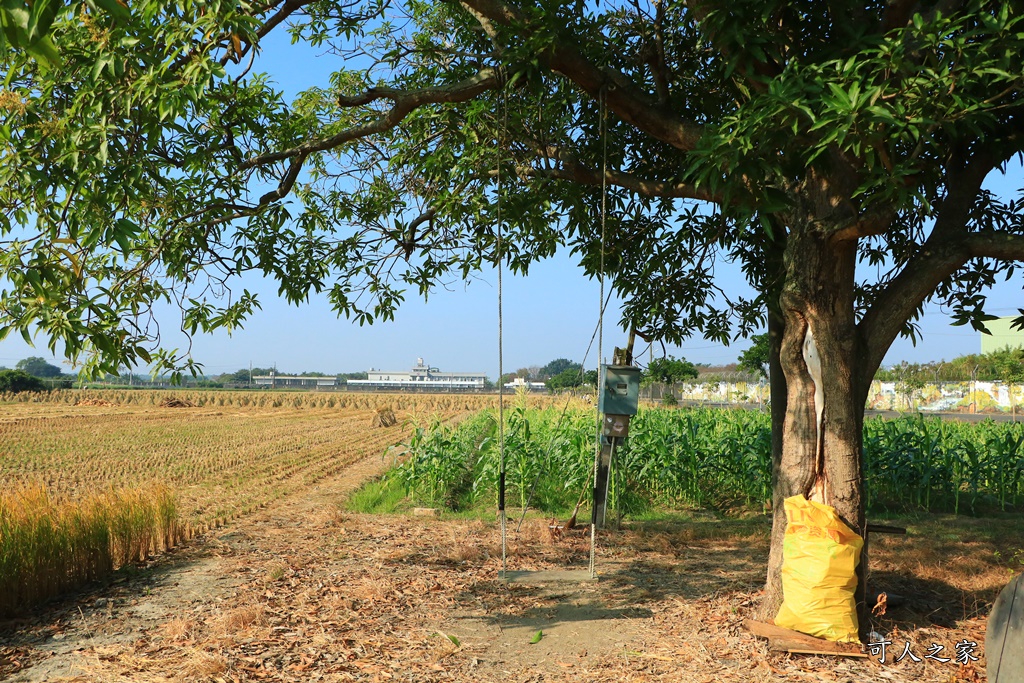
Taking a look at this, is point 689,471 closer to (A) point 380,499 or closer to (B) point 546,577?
(A) point 380,499

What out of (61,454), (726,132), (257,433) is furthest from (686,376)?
(726,132)

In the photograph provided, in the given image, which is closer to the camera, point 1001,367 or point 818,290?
point 818,290

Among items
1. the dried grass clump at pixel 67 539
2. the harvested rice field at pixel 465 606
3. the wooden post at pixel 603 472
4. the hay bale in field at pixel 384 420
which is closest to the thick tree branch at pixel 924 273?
the harvested rice field at pixel 465 606

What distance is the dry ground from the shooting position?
4.82 metres

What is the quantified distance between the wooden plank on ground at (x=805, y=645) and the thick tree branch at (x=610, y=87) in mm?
3596

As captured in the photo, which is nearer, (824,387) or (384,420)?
(824,387)

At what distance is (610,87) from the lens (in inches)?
219

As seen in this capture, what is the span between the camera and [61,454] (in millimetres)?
18750

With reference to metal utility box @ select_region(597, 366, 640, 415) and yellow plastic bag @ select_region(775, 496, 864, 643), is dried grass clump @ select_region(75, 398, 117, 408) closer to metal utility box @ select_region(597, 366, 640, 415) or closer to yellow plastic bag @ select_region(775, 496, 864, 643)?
metal utility box @ select_region(597, 366, 640, 415)

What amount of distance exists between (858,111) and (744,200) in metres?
0.79

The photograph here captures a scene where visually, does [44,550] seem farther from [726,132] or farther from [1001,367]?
[1001,367]

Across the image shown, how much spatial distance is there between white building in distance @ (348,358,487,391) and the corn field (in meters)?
113

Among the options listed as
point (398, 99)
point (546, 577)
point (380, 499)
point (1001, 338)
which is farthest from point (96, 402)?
point (1001, 338)

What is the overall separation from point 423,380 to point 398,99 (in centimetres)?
12862
